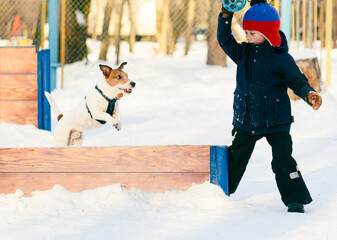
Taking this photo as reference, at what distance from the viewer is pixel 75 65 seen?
13.4m

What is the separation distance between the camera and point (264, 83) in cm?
335

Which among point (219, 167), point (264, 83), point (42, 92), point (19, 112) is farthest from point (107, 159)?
point (19, 112)

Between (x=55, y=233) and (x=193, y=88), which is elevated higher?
(x=55, y=233)

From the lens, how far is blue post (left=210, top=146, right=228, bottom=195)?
3.48 metres

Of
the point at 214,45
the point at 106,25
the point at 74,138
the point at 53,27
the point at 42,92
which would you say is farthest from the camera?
the point at 106,25

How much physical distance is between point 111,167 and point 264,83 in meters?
1.13

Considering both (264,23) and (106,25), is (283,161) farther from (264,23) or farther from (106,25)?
(106,25)

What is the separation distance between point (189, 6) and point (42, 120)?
1730 centimetres

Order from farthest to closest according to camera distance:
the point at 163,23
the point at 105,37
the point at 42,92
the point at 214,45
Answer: the point at 163,23, the point at 105,37, the point at 214,45, the point at 42,92

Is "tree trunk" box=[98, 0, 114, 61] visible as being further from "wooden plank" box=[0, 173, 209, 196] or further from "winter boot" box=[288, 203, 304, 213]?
"winter boot" box=[288, 203, 304, 213]

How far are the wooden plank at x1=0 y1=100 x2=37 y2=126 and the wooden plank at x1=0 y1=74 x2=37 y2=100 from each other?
62 mm

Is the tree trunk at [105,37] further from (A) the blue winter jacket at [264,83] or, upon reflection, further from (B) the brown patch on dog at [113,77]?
(A) the blue winter jacket at [264,83]

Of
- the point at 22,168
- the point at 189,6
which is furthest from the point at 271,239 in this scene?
the point at 189,6

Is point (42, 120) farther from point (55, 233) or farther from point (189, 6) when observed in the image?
point (189, 6)
